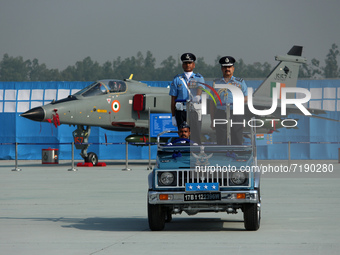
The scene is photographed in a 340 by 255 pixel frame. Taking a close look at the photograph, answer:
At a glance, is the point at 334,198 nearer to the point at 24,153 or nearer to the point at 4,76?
the point at 24,153

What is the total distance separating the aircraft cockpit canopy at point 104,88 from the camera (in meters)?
30.0

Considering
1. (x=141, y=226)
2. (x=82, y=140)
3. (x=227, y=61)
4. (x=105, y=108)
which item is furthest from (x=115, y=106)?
(x=141, y=226)

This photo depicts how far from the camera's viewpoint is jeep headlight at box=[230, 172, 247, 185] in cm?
917

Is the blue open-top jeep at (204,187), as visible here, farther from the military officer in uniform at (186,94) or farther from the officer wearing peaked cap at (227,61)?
the officer wearing peaked cap at (227,61)

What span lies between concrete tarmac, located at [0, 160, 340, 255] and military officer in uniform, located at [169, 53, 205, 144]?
1.53 metres

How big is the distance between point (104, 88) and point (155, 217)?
69.2 feet

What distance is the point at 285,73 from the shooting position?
34.8m

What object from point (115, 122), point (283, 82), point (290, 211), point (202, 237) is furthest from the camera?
point (283, 82)

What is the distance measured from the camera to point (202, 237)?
8.77 m

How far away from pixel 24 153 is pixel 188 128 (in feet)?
106

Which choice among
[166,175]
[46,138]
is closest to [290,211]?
[166,175]

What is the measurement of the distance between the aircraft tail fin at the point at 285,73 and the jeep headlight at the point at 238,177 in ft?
85.2

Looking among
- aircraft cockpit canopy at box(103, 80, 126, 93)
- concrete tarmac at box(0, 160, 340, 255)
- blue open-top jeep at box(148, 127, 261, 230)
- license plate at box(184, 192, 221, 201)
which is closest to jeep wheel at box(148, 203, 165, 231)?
blue open-top jeep at box(148, 127, 261, 230)

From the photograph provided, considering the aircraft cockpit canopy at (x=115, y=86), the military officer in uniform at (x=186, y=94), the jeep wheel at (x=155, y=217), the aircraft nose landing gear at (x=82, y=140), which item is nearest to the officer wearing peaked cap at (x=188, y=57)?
the military officer in uniform at (x=186, y=94)
